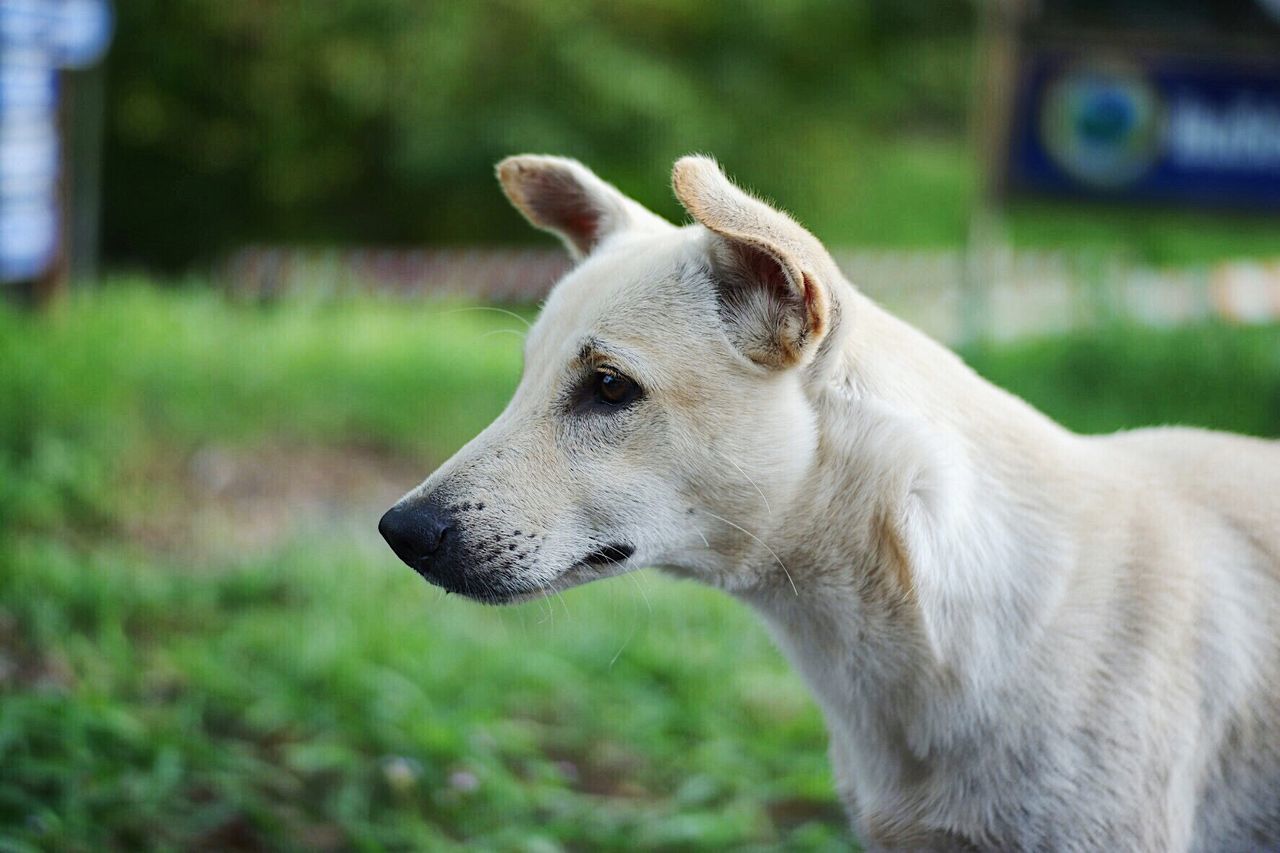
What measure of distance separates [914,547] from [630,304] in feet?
2.29

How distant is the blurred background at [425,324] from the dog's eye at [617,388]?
0.91m

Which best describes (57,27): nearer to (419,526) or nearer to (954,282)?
(419,526)

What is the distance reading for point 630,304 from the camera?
8.06ft

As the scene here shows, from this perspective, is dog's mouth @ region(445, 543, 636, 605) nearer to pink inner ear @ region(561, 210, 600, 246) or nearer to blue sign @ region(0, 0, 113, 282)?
pink inner ear @ region(561, 210, 600, 246)

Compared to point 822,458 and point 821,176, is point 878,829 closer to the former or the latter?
point 822,458

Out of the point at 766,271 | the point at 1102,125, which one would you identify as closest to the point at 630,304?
the point at 766,271

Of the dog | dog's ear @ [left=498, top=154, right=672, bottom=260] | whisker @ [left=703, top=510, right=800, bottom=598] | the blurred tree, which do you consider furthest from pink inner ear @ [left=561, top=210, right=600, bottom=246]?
the blurred tree

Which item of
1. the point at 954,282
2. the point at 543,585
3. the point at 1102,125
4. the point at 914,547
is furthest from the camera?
the point at 954,282

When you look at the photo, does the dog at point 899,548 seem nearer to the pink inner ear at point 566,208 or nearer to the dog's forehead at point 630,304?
the dog's forehead at point 630,304

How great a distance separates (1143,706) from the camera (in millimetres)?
2316

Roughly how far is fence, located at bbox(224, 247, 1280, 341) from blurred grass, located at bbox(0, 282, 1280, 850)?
1.37m

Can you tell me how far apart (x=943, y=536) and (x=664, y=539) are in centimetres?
51

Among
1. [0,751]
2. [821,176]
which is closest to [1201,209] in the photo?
[821,176]

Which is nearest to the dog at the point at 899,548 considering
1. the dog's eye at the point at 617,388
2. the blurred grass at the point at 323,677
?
the dog's eye at the point at 617,388
